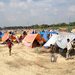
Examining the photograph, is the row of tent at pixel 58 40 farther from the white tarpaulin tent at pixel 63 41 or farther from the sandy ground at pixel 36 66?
the sandy ground at pixel 36 66

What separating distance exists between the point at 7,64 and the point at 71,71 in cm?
432

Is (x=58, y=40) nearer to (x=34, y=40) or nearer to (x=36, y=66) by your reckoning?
(x=36, y=66)

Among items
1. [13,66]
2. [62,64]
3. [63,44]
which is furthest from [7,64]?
[63,44]

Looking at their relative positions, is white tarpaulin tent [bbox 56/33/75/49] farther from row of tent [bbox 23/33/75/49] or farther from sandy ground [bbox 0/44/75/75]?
sandy ground [bbox 0/44/75/75]

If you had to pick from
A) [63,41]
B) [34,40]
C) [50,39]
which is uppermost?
[63,41]

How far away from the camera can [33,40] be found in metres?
24.8

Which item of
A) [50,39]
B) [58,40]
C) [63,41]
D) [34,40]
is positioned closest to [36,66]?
[63,41]

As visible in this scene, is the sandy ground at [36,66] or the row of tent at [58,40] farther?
the row of tent at [58,40]

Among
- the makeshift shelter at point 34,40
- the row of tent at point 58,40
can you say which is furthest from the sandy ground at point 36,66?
the makeshift shelter at point 34,40

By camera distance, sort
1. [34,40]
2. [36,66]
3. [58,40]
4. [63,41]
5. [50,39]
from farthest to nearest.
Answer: [34,40]
[50,39]
[58,40]
[63,41]
[36,66]

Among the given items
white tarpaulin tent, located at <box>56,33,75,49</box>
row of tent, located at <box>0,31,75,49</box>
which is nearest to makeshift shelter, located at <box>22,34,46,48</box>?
row of tent, located at <box>0,31,75,49</box>

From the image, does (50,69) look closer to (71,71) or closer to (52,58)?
(71,71)

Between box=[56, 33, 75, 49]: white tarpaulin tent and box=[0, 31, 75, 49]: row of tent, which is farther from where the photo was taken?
box=[0, 31, 75, 49]: row of tent

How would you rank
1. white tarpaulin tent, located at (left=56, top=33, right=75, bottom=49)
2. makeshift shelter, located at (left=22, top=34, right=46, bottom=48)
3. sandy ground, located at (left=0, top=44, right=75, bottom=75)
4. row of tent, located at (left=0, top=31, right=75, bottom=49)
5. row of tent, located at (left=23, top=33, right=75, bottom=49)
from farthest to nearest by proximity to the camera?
1. makeshift shelter, located at (left=22, top=34, right=46, bottom=48)
2. row of tent, located at (left=0, top=31, right=75, bottom=49)
3. row of tent, located at (left=23, top=33, right=75, bottom=49)
4. white tarpaulin tent, located at (left=56, top=33, right=75, bottom=49)
5. sandy ground, located at (left=0, top=44, right=75, bottom=75)
